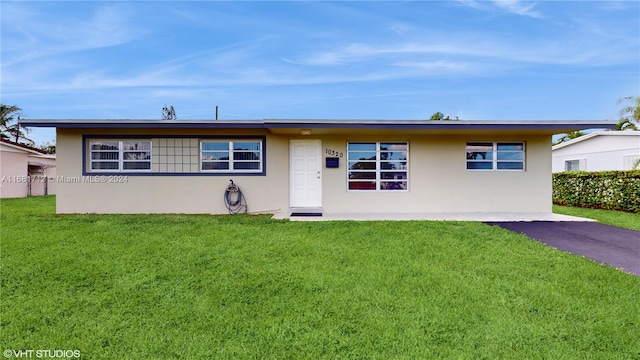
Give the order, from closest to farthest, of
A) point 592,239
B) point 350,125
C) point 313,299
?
point 313,299 < point 592,239 < point 350,125

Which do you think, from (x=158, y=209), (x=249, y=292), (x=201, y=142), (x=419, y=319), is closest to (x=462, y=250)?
(x=419, y=319)

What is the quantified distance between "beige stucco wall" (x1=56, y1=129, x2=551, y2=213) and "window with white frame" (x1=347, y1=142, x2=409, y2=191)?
183 mm

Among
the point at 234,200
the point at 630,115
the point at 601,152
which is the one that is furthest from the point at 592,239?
the point at 630,115

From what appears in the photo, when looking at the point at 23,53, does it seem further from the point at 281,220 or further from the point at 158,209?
the point at 281,220

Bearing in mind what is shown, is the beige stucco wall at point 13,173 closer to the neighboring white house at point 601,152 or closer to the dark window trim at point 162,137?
the dark window trim at point 162,137

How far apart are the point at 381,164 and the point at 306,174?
2.16m

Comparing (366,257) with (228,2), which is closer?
(366,257)

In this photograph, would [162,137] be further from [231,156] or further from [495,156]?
[495,156]

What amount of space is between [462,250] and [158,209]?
25.2 feet

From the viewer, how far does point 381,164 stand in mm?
8781

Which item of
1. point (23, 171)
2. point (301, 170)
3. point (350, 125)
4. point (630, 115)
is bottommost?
point (301, 170)

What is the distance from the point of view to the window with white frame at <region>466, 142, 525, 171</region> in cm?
871

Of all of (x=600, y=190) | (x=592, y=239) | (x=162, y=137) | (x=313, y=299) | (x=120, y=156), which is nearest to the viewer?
(x=313, y=299)

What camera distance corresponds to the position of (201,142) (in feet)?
28.1
